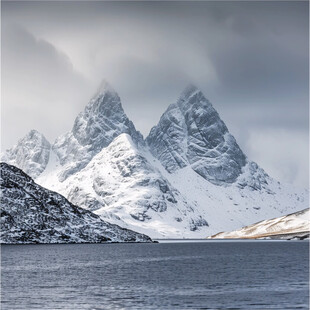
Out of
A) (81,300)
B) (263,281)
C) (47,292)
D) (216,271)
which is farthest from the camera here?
(216,271)

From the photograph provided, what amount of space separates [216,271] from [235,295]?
4938cm

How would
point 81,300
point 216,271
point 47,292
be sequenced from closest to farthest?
point 81,300, point 47,292, point 216,271

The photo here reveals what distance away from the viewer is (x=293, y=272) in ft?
447

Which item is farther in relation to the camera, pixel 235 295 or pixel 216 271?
pixel 216 271

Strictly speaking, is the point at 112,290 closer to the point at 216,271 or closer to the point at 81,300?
the point at 81,300

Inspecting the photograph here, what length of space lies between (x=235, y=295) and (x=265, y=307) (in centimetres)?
1319

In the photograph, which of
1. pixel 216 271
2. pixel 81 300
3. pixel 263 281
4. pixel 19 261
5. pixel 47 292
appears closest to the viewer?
pixel 81 300

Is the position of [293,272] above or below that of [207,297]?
above

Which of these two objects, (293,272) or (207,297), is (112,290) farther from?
(293,272)

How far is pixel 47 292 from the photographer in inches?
4080

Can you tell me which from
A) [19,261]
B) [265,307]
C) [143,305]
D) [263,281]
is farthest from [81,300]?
[19,261]

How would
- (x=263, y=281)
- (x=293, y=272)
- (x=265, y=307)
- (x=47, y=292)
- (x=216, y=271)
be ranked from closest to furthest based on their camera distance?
(x=265, y=307) < (x=47, y=292) < (x=263, y=281) < (x=293, y=272) < (x=216, y=271)

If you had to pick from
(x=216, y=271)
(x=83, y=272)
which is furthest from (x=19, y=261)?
(x=216, y=271)

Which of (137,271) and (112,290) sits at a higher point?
(137,271)
